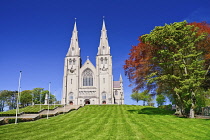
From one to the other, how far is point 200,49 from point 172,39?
15.5ft

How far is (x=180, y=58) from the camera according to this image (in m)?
22.3

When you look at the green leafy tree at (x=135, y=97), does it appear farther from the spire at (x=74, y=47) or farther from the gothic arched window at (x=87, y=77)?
the spire at (x=74, y=47)

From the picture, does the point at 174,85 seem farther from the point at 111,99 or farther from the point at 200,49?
the point at 111,99

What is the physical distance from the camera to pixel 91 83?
63281mm

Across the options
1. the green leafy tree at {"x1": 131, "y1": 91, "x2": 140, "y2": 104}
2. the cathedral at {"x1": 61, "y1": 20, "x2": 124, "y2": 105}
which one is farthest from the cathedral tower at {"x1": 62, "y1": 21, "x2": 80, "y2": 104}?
the green leafy tree at {"x1": 131, "y1": 91, "x2": 140, "y2": 104}

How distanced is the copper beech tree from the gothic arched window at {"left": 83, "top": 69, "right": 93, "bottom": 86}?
127ft

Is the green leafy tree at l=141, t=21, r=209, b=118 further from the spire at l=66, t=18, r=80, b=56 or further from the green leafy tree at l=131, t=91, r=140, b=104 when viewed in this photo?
the green leafy tree at l=131, t=91, r=140, b=104

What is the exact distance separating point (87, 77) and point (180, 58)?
4494cm

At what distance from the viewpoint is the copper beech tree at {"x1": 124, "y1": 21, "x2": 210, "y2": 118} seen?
67.4 feet

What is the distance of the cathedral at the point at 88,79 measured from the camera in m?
60.6

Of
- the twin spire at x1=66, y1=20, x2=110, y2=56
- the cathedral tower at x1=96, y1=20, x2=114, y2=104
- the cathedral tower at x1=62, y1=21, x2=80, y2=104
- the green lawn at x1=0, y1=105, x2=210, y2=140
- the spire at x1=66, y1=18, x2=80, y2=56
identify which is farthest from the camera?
the spire at x1=66, y1=18, x2=80, y2=56

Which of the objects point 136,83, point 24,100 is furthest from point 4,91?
point 136,83

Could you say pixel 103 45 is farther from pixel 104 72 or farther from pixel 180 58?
pixel 180 58

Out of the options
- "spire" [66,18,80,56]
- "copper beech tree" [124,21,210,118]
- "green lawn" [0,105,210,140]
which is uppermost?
"spire" [66,18,80,56]
